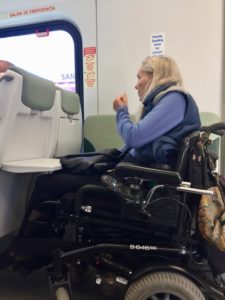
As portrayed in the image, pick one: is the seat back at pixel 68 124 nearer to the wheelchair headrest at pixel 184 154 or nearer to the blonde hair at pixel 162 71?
the blonde hair at pixel 162 71

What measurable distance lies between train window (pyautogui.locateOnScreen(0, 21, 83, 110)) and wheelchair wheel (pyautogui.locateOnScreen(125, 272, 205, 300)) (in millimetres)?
1769

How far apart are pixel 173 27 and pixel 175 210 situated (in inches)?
61.1

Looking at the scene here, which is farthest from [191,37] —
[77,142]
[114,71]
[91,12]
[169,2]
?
[77,142]

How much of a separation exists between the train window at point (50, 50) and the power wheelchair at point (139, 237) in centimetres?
151

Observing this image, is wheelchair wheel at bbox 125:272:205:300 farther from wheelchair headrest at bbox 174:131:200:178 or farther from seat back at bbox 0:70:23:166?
seat back at bbox 0:70:23:166

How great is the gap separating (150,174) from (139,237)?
1.03 ft

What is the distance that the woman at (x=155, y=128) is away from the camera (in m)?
1.33

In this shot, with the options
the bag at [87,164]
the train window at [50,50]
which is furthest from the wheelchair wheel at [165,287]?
the train window at [50,50]

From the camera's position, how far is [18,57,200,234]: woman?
1.33m

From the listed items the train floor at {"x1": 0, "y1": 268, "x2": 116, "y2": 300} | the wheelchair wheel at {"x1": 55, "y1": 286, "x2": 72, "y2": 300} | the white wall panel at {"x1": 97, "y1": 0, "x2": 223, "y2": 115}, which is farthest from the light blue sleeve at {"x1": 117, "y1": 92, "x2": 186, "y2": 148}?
the white wall panel at {"x1": 97, "y1": 0, "x2": 223, "y2": 115}

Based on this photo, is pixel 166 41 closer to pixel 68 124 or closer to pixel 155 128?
pixel 68 124

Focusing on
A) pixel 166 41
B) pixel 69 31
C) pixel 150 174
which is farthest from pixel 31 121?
pixel 69 31

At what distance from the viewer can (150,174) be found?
3.77ft

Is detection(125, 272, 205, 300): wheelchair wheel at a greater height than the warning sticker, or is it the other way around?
the warning sticker
